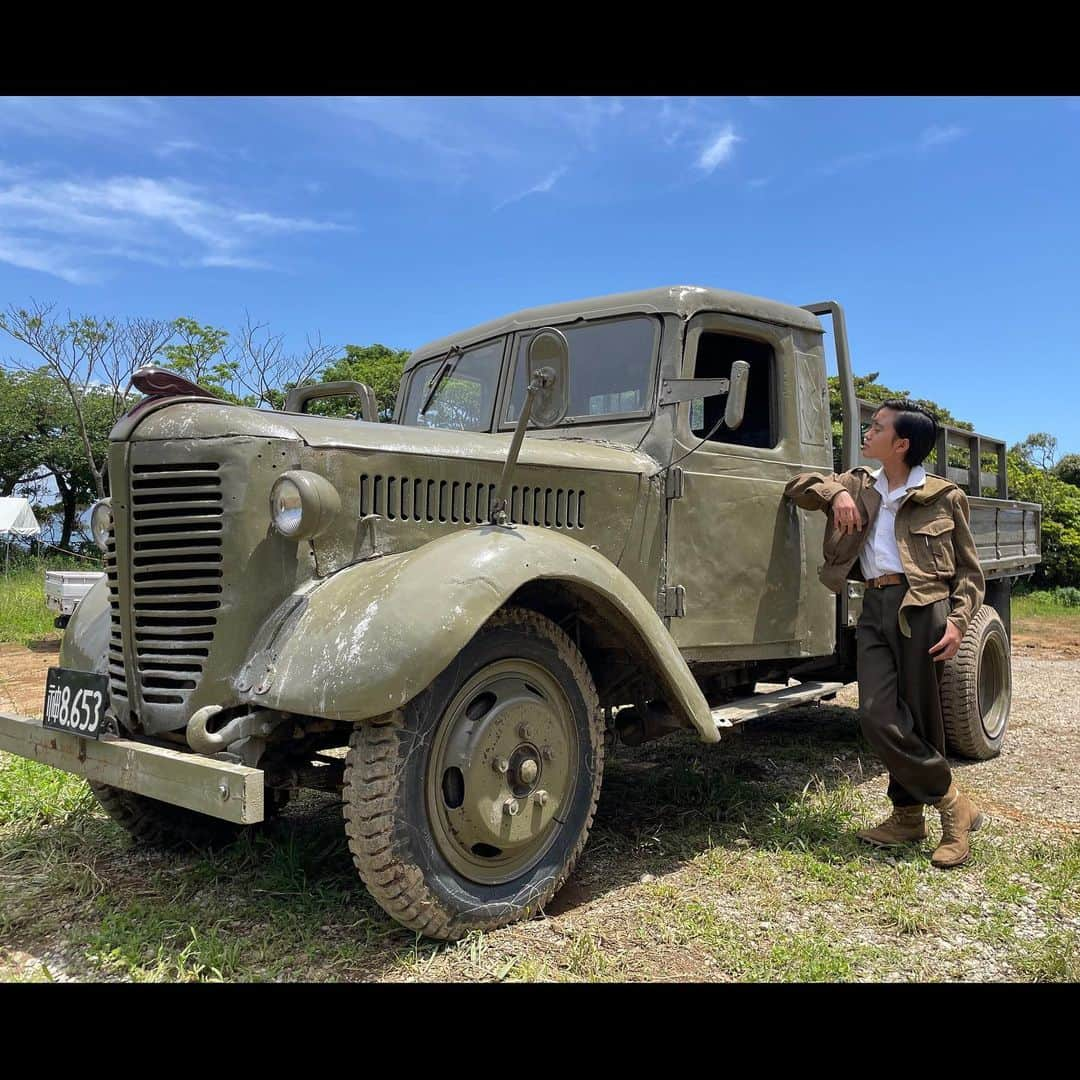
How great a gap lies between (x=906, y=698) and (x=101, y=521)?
3.06 m

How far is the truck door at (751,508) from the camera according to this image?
3975 millimetres

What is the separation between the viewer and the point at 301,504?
9.28ft

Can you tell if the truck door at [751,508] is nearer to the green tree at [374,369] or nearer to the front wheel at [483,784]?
the front wheel at [483,784]

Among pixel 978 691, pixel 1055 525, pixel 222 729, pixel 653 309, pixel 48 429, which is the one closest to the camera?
pixel 222 729

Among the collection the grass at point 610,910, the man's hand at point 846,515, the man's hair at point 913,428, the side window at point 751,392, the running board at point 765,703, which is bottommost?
the grass at point 610,910

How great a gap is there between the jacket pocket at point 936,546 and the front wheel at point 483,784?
145 centimetres

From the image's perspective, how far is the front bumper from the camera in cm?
249

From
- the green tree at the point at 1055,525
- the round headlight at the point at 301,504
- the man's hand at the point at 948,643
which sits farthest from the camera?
the green tree at the point at 1055,525

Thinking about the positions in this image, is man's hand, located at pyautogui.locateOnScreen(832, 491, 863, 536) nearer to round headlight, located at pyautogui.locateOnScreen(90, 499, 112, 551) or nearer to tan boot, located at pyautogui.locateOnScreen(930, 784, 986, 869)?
tan boot, located at pyautogui.locateOnScreen(930, 784, 986, 869)

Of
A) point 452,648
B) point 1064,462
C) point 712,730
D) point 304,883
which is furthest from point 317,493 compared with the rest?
point 1064,462

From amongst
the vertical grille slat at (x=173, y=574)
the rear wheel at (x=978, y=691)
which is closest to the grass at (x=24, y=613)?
the vertical grille slat at (x=173, y=574)

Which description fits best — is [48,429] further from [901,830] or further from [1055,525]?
[901,830]

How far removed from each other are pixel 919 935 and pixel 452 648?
1.74m

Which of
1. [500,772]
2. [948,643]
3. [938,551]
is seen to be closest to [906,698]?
[948,643]
